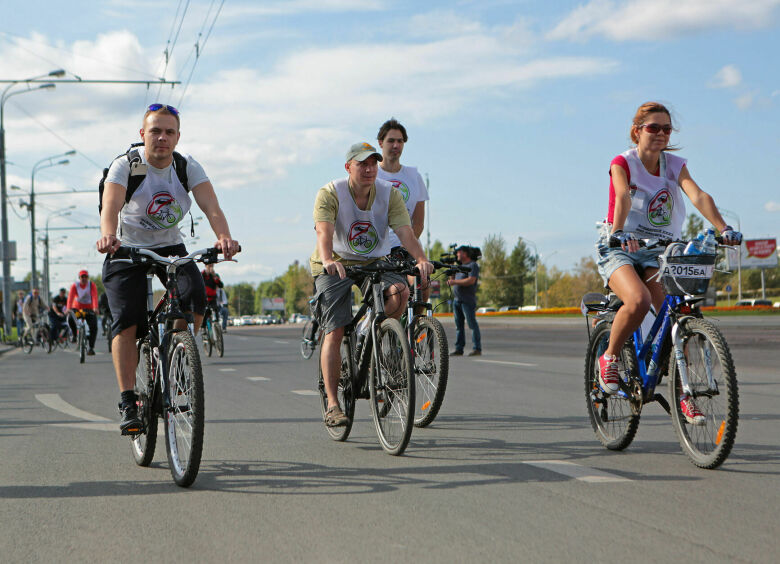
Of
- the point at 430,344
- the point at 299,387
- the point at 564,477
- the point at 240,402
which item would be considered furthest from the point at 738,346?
the point at 564,477

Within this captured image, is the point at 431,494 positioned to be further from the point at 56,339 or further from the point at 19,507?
the point at 56,339

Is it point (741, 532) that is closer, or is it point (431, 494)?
point (741, 532)

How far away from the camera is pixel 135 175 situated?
516cm

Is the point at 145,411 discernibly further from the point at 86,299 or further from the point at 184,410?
the point at 86,299

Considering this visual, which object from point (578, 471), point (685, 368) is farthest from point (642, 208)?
point (578, 471)

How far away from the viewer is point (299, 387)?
10.5 metres

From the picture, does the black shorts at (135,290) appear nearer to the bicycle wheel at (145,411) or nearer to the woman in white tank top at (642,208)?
the bicycle wheel at (145,411)

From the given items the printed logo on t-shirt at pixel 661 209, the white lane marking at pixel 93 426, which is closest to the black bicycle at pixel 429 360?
the printed logo on t-shirt at pixel 661 209

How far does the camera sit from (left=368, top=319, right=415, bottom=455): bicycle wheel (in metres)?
5.27

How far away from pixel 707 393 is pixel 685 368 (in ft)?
0.64

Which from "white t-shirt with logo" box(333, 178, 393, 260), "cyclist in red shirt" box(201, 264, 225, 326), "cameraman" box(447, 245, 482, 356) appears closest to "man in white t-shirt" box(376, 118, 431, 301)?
"white t-shirt with logo" box(333, 178, 393, 260)

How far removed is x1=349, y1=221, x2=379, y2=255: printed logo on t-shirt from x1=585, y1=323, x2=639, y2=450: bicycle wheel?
150 cm

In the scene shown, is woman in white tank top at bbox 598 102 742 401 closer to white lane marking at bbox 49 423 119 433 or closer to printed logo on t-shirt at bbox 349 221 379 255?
printed logo on t-shirt at bbox 349 221 379 255

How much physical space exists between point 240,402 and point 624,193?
15.9 ft
